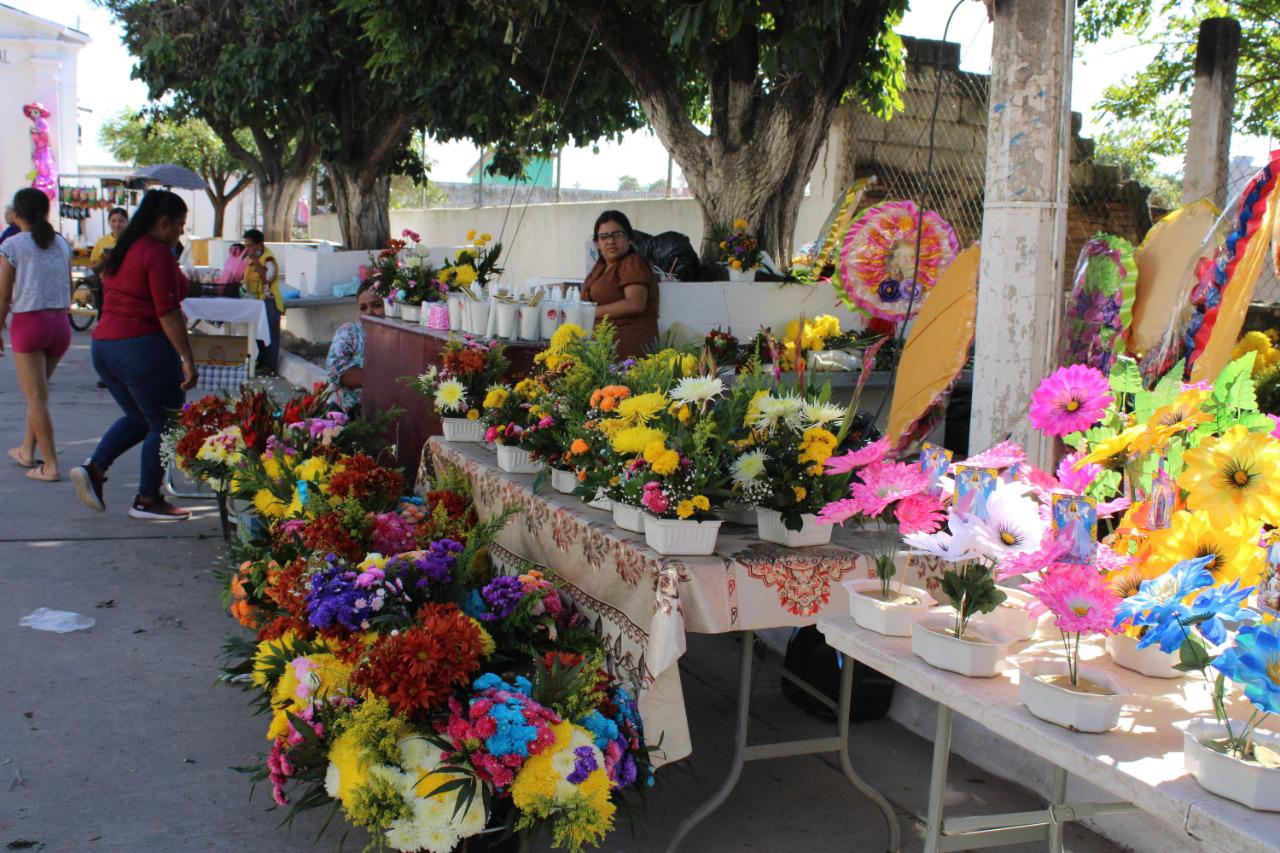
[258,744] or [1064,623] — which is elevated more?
[1064,623]

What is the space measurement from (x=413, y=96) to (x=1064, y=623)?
12419 mm

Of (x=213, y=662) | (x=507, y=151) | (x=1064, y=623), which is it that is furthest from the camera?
(x=507, y=151)

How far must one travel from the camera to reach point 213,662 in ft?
14.2

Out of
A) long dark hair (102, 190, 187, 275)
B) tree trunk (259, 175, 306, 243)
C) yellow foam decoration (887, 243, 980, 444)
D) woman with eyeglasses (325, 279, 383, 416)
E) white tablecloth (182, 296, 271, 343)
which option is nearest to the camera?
yellow foam decoration (887, 243, 980, 444)

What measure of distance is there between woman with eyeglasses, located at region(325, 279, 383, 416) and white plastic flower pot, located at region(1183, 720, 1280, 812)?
562 centimetres

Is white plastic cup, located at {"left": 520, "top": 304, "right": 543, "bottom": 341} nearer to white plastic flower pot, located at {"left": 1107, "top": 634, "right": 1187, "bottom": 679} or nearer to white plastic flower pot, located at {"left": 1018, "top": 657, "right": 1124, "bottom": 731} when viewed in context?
white plastic flower pot, located at {"left": 1107, "top": 634, "right": 1187, "bottom": 679}

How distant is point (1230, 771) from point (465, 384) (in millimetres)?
3410

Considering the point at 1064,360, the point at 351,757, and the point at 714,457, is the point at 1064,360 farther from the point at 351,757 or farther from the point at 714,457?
the point at 351,757

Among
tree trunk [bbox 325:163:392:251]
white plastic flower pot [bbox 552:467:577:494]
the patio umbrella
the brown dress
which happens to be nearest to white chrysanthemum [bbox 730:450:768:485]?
white plastic flower pot [bbox 552:467:577:494]

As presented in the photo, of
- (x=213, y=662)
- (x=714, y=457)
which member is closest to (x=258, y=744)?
(x=213, y=662)

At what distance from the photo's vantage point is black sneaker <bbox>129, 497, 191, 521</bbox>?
6234mm

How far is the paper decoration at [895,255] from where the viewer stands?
16.6 ft

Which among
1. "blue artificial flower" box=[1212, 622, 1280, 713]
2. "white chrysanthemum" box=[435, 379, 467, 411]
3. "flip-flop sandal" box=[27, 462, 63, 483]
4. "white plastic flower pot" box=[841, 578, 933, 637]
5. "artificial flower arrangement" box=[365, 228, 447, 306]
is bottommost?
"flip-flop sandal" box=[27, 462, 63, 483]

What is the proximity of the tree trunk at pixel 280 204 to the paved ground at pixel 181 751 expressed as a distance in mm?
14080
